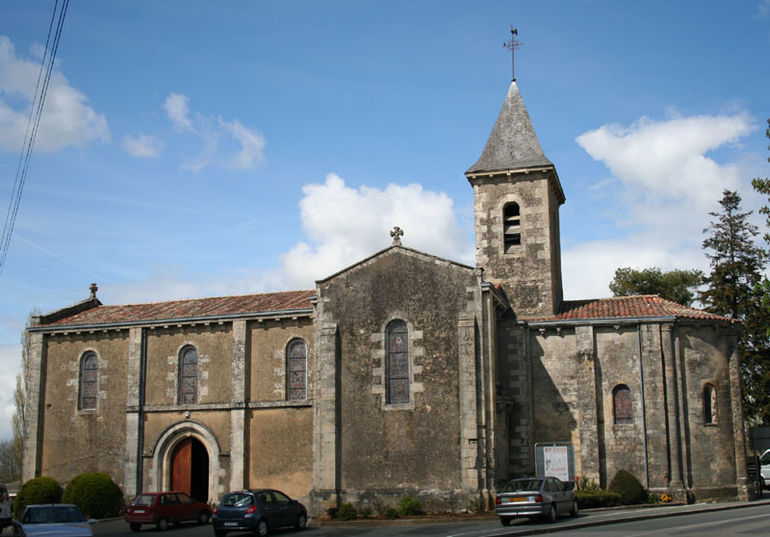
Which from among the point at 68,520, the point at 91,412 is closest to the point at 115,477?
the point at 91,412

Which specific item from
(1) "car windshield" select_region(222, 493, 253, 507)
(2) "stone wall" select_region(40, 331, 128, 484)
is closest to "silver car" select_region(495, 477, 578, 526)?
(1) "car windshield" select_region(222, 493, 253, 507)

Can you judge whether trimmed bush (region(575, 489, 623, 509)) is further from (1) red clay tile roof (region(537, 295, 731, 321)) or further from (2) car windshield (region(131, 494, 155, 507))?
(2) car windshield (region(131, 494, 155, 507))

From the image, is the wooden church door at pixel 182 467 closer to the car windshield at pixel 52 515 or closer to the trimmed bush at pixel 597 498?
the car windshield at pixel 52 515

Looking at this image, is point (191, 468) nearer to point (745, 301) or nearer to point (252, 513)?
point (252, 513)

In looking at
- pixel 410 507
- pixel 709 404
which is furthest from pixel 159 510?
pixel 709 404

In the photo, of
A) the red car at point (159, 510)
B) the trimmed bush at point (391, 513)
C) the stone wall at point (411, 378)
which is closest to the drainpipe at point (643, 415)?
the stone wall at point (411, 378)

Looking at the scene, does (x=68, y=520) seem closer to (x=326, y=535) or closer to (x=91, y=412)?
(x=326, y=535)

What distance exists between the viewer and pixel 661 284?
163 ft

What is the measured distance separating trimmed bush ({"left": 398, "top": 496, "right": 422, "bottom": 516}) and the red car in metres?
7.24

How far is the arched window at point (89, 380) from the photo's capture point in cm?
3291

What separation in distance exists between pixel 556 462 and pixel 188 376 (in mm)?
14431

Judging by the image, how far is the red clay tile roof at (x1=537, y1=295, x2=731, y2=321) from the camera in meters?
29.3

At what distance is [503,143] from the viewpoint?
1353 inches

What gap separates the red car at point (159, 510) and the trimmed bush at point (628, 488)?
566 inches
